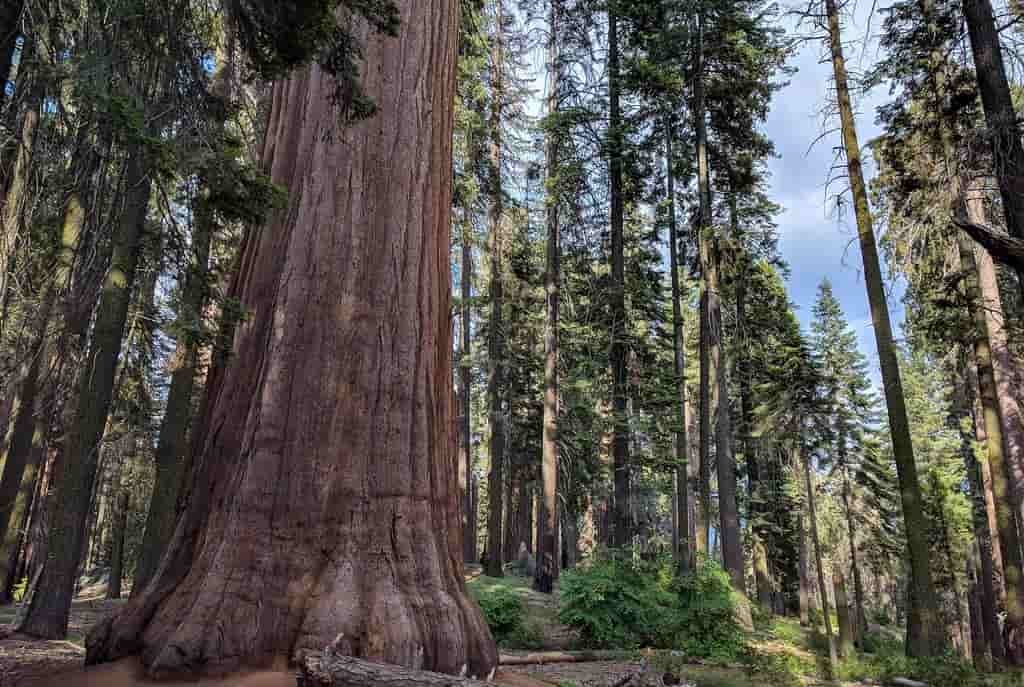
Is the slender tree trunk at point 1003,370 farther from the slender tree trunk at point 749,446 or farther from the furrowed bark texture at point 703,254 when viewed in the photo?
the slender tree trunk at point 749,446

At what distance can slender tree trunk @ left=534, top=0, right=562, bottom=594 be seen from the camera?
52.1 feet

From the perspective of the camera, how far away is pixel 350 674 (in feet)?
9.77

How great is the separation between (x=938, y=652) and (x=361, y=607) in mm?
11058

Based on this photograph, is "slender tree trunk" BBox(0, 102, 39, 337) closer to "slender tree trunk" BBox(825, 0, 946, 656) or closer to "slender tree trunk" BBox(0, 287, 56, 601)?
"slender tree trunk" BBox(0, 287, 56, 601)

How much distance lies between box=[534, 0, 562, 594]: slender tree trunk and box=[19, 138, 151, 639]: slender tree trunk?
9917mm

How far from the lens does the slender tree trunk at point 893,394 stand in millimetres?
10164

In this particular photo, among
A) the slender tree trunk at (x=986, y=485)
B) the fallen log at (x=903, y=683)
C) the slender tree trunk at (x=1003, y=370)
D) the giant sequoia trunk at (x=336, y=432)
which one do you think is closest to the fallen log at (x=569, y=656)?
the fallen log at (x=903, y=683)

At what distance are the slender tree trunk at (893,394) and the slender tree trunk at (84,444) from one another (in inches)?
480

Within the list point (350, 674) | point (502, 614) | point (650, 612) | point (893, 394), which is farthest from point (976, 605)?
point (350, 674)

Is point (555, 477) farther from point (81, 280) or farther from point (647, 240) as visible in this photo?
point (81, 280)

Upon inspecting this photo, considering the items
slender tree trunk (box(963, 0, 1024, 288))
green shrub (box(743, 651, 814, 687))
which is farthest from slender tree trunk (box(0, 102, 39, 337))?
green shrub (box(743, 651, 814, 687))

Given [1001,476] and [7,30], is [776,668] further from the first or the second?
[7,30]

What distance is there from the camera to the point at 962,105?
39.5ft

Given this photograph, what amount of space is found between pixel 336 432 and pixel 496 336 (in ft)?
48.7
